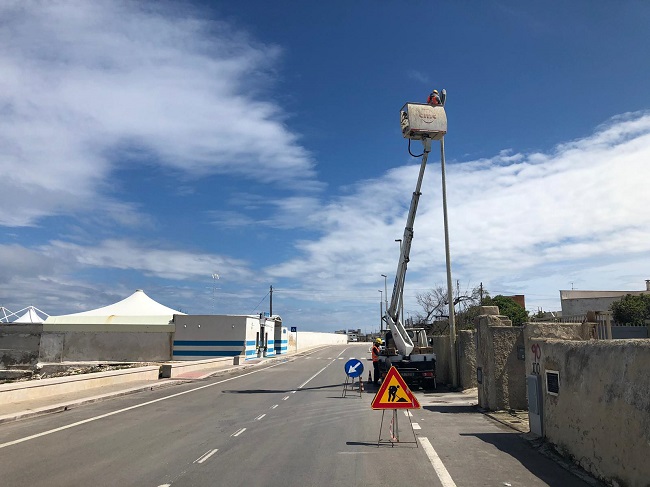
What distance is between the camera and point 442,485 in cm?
732

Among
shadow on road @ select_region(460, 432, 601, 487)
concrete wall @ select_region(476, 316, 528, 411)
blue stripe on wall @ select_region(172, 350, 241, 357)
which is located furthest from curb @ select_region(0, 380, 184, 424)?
blue stripe on wall @ select_region(172, 350, 241, 357)

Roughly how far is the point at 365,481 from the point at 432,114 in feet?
55.3

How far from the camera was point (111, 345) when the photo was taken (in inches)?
1949

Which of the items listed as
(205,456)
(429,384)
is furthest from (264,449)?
(429,384)

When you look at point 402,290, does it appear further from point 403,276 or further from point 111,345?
point 111,345

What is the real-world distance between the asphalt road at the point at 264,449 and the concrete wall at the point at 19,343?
1072 inches

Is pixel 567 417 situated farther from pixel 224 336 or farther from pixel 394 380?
pixel 224 336

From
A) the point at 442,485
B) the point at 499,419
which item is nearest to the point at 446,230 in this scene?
the point at 499,419

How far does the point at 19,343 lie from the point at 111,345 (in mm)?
7292

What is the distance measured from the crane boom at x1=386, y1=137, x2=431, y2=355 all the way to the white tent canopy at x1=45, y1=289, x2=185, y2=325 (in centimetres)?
3734

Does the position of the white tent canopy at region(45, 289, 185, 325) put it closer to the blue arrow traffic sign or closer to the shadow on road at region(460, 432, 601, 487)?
the blue arrow traffic sign

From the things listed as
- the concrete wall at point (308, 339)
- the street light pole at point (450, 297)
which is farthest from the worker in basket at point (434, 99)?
the concrete wall at point (308, 339)

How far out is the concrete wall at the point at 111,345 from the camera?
49.2 m

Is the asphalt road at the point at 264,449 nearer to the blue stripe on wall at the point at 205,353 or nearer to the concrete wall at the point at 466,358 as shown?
the concrete wall at the point at 466,358
